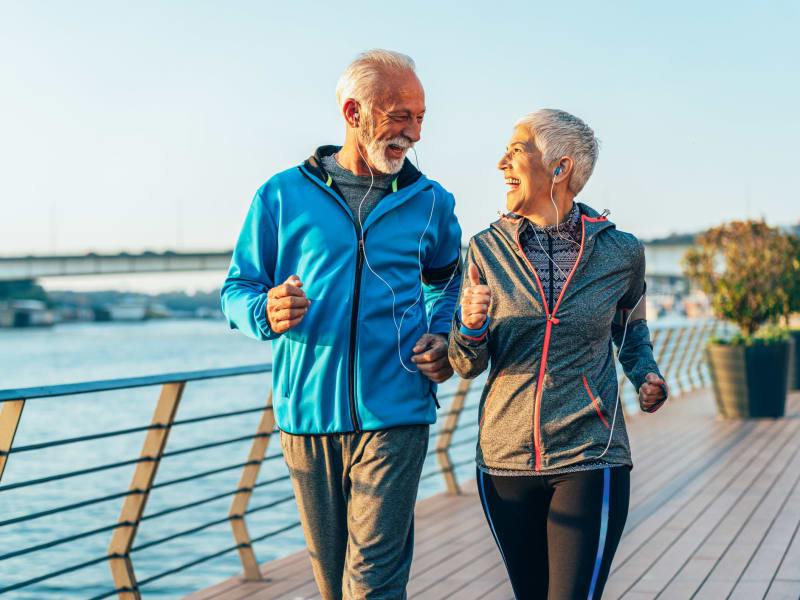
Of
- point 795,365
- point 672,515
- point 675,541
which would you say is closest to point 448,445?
point 672,515

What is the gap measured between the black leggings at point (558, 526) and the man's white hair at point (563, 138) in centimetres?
68

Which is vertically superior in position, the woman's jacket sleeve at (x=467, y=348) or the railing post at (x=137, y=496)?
the woman's jacket sleeve at (x=467, y=348)

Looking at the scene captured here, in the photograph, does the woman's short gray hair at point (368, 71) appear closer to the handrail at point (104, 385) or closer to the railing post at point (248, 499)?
the handrail at point (104, 385)

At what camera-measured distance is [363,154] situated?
2328mm

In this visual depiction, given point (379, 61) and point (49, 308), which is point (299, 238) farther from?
point (49, 308)

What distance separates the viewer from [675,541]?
4684 mm

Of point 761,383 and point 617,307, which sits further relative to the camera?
point 761,383

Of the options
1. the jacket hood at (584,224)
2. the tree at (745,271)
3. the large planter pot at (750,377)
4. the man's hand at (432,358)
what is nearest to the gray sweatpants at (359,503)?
the man's hand at (432,358)

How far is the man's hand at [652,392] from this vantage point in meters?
2.20

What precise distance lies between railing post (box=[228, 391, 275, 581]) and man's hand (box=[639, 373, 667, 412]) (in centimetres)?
250

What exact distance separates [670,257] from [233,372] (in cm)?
3442

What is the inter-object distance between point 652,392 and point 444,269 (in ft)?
1.95

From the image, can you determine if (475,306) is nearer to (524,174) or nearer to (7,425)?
(524,174)

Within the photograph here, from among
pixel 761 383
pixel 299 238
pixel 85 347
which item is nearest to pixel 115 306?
pixel 85 347
